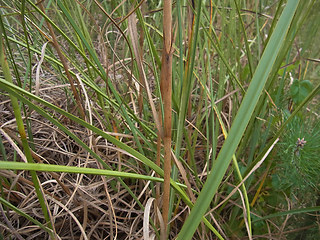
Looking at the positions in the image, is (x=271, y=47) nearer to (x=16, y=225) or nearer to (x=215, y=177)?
(x=215, y=177)

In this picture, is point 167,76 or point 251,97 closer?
point 251,97

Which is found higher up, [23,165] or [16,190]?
[23,165]

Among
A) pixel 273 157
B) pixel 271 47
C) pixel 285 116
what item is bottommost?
pixel 273 157

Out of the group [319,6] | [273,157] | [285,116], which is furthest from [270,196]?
[319,6]

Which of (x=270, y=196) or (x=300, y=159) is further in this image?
(x=270, y=196)

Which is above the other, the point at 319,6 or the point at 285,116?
the point at 319,6

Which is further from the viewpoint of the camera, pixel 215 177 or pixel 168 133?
pixel 168 133

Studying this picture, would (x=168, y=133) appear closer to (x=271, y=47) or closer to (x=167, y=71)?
(x=167, y=71)

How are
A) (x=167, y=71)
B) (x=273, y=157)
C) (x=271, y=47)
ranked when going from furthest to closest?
(x=273, y=157)
(x=167, y=71)
(x=271, y=47)

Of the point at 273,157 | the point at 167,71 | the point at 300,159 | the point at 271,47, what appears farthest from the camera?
the point at 273,157

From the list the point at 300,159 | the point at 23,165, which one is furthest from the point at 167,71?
the point at 300,159
